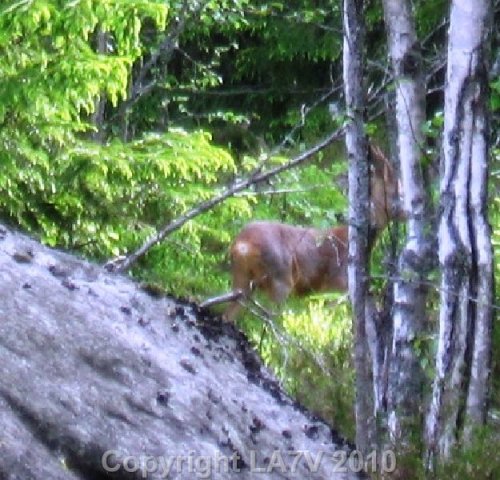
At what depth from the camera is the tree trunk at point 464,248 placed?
6.51 meters

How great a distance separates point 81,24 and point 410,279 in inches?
83.6

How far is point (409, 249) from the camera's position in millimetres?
7125

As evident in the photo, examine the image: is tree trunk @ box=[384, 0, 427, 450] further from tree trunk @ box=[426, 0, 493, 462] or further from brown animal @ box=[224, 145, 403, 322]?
brown animal @ box=[224, 145, 403, 322]

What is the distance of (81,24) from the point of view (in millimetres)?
7242

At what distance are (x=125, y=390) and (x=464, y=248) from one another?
7.90ft

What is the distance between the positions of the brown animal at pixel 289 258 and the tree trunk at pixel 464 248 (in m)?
2.64

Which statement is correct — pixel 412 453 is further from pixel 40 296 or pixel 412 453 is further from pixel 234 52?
pixel 234 52

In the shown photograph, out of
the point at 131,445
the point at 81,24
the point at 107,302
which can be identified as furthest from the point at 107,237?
the point at 131,445

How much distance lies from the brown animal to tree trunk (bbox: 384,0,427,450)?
1.94 metres

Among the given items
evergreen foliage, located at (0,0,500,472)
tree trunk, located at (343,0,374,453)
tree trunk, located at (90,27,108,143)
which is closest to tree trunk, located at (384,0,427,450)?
evergreen foliage, located at (0,0,500,472)

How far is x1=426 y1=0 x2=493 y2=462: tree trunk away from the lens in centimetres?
651

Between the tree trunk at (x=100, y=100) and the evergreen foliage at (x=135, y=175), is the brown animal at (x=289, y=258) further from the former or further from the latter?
the tree trunk at (x=100, y=100)

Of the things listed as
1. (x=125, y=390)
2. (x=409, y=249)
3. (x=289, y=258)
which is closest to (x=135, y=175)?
(x=409, y=249)

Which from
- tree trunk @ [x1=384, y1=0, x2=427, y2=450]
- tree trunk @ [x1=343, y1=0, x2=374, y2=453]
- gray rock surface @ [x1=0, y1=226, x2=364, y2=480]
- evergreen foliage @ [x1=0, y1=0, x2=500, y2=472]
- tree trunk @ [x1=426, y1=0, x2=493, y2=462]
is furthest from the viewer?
evergreen foliage @ [x1=0, y1=0, x2=500, y2=472]
